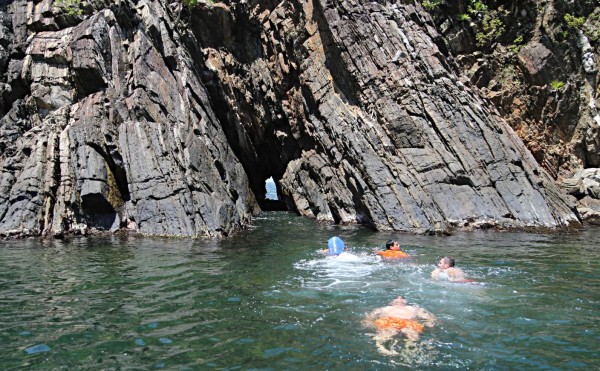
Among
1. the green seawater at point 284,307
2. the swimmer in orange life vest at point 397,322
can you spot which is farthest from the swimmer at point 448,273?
the swimmer in orange life vest at point 397,322

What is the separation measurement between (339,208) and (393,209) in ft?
19.6

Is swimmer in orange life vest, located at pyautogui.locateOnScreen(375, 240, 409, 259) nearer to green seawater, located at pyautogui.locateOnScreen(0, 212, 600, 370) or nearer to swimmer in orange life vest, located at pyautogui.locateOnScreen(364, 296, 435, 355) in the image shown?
green seawater, located at pyautogui.locateOnScreen(0, 212, 600, 370)

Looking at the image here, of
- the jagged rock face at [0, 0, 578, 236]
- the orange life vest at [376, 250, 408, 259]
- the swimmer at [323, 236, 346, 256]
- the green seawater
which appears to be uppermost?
the jagged rock face at [0, 0, 578, 236]

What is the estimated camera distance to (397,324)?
896cm

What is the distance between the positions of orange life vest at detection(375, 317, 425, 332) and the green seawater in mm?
327

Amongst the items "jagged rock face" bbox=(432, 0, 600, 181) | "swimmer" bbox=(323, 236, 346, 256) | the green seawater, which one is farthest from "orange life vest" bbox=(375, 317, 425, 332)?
Answer: "jagged rock face" bbox=(432, 0, 600, 181)

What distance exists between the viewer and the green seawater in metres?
7.86

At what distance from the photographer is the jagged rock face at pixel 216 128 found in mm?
23875

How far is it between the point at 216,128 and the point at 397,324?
2366 cm

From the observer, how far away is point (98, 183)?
936 inches

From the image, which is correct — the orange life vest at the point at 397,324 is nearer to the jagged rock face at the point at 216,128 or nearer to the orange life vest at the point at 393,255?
the orange life vest at the point at 393,255

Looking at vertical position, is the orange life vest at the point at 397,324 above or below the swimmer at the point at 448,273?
below

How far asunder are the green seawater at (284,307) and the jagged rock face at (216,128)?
4.94m

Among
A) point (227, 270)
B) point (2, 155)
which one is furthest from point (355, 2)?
point (2, 155)
